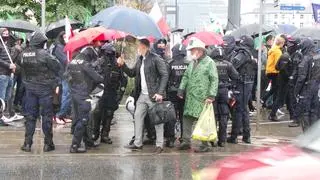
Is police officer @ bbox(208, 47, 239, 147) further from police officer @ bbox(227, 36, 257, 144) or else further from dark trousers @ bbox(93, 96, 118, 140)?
dark trousers @ bbox(93, 96, 118, 140)

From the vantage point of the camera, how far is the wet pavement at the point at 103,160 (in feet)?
26.6

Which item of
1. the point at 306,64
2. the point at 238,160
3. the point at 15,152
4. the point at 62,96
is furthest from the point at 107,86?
the point at 238,160

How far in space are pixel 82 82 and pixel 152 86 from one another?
42.4 inches

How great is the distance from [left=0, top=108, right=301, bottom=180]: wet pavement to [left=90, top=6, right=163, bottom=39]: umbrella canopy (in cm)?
192

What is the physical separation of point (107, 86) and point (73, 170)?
7.05 ft

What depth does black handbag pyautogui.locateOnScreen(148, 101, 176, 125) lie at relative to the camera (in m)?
9.32

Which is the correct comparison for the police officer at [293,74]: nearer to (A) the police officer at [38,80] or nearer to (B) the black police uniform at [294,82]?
(B) the black police uniform at [294,82]

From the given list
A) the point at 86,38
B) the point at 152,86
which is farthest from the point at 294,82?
the point at 86,38

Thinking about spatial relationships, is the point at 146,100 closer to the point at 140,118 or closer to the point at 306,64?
the point at 140,118

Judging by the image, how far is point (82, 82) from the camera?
9.20 meters

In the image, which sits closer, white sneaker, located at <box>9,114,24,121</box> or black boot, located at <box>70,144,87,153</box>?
black boot, located at <box>70,144,87,153</box>

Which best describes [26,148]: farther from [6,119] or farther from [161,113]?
[6,119]

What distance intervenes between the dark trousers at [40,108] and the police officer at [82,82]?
395 mm

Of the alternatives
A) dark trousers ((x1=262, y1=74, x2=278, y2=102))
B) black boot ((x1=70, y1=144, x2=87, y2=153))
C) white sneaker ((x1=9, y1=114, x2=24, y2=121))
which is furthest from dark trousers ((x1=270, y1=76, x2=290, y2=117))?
black boot ((x1=70, y1=144, x2=87, y2=153))
